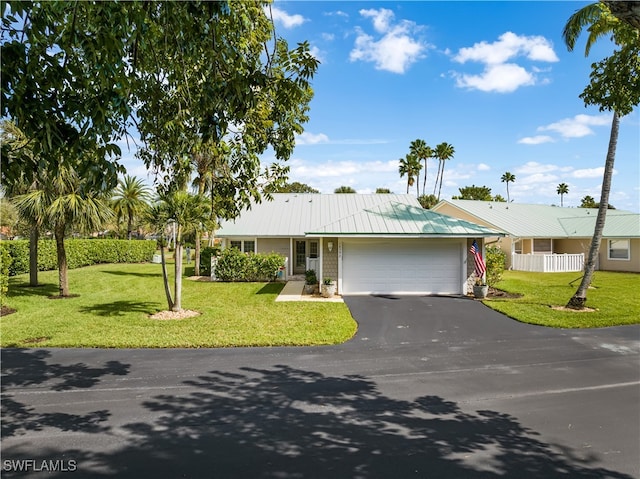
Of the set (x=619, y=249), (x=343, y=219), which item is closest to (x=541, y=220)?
(x=619, y=249)

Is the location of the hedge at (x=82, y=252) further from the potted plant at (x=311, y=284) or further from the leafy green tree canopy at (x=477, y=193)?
the leafy green tree canopy at (x=477, y=193)

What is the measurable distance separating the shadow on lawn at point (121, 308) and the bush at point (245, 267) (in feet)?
22.3

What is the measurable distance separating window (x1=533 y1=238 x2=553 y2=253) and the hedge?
31715 mm

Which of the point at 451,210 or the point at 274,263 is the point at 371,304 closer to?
the point at 274,263

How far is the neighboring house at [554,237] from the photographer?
2458cm

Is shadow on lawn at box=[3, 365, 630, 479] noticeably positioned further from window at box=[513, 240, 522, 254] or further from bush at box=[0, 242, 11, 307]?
window at box=[513, 240, 522, 254]

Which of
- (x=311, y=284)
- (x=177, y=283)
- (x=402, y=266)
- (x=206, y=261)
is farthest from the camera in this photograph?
(x=206, y=261)

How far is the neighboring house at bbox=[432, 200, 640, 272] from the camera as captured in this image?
24.6 metres

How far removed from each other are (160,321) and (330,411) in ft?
24.7

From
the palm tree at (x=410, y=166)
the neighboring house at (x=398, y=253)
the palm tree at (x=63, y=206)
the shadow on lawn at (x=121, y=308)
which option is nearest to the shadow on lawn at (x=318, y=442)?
the shadow on lawn at (x=121, y=308)

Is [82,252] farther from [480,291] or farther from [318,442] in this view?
[318,442]

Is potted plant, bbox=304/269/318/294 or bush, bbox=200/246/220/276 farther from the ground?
bush, bbox=200/246/220/276

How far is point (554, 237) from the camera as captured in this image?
84.4 feet

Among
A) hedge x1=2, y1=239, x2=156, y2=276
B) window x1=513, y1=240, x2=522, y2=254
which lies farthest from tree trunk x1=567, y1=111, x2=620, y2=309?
hedge x1=2, y1=239, x2=156, y2=276
